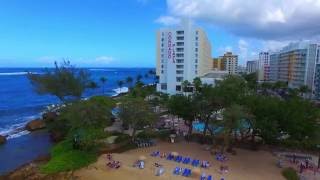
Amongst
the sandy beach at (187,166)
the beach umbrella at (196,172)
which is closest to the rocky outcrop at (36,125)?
the sandy beach at (187,166)

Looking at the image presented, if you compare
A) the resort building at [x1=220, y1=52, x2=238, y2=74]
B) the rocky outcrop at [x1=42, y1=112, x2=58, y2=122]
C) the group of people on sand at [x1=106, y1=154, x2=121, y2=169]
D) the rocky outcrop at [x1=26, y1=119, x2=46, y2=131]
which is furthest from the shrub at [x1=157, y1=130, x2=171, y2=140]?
the resort building at [x1=220, y1=52, x2=238, y2=74]

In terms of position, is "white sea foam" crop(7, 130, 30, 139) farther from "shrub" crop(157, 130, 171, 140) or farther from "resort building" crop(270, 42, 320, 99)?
"resort building" crop(270, 42, 320, 99)

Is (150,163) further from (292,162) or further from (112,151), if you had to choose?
(292,162)

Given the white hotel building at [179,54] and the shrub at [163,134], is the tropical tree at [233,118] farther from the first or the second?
the white hotel building at [179,54]

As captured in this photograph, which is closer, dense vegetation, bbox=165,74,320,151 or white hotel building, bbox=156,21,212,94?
dense vegetation, bbox=165,74,320,151

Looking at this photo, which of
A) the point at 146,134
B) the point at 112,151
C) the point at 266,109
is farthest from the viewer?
the point at 146,134

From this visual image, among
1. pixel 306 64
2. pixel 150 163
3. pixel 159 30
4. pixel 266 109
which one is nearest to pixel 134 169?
pixel 150 163
